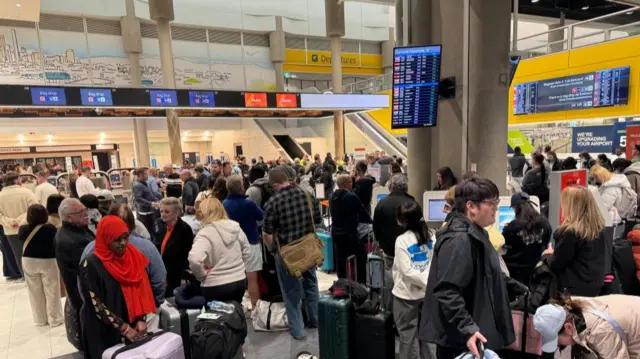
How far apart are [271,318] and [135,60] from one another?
1723cm

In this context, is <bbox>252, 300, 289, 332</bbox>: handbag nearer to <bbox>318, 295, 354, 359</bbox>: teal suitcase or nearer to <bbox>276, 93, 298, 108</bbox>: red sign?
<bbox>318, 295, 354, 359</bbox>: teal suitcase

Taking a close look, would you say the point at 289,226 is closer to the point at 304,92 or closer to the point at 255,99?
the point at 255,99

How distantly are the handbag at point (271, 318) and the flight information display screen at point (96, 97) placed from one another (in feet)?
34.7

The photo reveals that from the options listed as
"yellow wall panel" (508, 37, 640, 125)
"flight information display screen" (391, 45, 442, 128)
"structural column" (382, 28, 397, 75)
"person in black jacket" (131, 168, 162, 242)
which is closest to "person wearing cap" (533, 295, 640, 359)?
"flight information display screen" (391, 45, 442, 128)

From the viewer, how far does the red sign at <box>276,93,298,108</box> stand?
14734 millimetres

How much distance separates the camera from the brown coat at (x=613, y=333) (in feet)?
5.57

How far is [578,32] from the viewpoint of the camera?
19219 millimetres

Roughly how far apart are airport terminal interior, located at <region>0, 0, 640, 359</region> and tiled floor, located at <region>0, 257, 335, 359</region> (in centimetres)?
2

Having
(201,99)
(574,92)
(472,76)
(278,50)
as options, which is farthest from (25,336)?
(278,50)

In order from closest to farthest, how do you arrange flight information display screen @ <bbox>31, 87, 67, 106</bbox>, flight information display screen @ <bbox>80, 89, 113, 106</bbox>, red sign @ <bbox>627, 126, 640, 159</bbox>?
red sign @ <bbox>627, 126, 640, 159</bbox>
flight information display screen @ <bbox>31, 87, 67, 106</bbox>
flight information display screen @ <bbox>80, 89, 113, 106</bbox>

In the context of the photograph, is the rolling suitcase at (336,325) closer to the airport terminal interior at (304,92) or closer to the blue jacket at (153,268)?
the airport terminal interior at (304,92)

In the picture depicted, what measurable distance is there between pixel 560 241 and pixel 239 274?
246 centimetres

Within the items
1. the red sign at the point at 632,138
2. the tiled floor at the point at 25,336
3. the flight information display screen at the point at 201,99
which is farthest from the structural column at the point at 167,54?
the red sign at the point at 632,138

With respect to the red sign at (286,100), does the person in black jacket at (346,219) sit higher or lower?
lower
